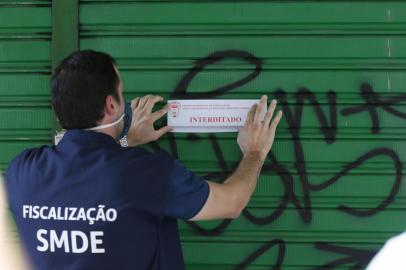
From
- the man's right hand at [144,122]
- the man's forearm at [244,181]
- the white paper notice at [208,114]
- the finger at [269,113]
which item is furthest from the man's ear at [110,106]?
the finger at [269,113]

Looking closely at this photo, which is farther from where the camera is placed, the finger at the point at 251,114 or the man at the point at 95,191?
the finger at the point at 251,114

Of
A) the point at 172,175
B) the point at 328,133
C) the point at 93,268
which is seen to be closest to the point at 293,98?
the point at 328,133

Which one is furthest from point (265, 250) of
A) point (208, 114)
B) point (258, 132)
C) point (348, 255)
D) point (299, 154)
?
point (208, 114)

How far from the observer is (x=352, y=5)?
2.51 metres

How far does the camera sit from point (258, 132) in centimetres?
236

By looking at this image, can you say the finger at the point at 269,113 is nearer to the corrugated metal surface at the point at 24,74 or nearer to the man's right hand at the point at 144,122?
the man's right hand at the point at 144,122

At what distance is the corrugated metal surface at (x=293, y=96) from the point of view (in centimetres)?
251

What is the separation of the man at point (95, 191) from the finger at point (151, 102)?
2.04ft

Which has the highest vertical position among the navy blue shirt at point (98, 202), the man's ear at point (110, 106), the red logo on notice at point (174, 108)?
the man's ear at point (110, 106)

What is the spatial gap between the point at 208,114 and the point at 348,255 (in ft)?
3.25

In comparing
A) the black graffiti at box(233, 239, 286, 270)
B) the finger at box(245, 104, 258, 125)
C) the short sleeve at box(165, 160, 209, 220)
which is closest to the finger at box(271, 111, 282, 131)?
the finger at box(245, 104, 258, 125)

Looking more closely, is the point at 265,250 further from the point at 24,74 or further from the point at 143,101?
the point at 24,74

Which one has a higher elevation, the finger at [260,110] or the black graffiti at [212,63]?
the black graffiti at [212,63]

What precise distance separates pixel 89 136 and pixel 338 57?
4.43ft
